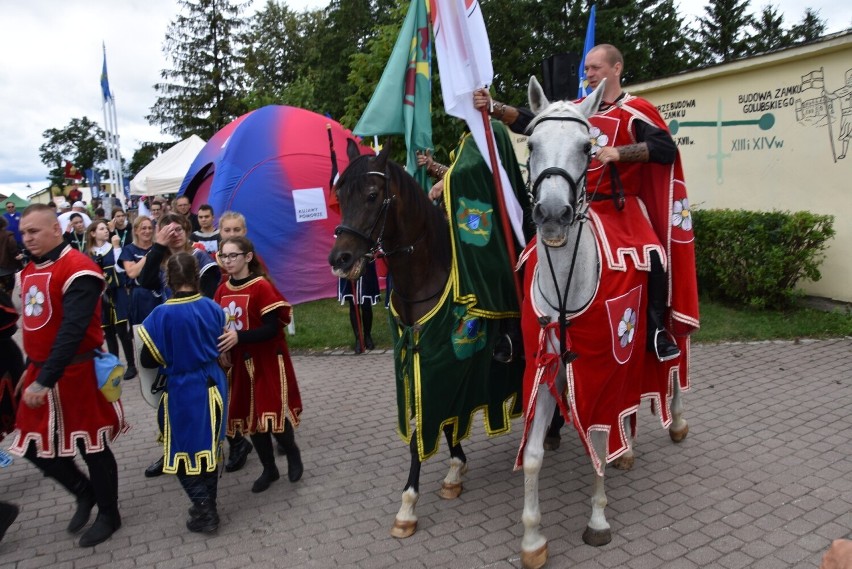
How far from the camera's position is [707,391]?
6242mm

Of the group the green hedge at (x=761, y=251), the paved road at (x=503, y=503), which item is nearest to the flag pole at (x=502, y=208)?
the paved road at (x=503, y=503)

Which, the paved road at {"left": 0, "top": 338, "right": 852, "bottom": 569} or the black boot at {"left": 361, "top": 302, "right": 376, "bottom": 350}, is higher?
the black boot at {"left": 361, "top": 302, "right": 376, "bottom": 350}

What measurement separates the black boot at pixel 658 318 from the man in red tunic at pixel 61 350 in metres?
3.38

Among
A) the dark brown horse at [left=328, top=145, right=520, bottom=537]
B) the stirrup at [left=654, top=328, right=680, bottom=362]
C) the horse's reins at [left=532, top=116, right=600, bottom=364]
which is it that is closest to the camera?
the horse's reins at [left=532, top=116, right=600, bottom=364]

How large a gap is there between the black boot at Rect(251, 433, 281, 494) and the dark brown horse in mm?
1168

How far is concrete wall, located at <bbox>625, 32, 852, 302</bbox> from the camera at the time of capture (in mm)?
8195

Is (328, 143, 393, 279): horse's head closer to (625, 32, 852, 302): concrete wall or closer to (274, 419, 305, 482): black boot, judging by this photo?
(274, 419, 305, 482): black boot

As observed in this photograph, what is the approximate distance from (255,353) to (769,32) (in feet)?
116

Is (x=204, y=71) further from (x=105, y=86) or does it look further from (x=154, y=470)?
(x=154, y=470)

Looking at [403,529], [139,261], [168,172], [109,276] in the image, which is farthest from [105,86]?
[403,529]

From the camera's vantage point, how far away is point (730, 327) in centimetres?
820

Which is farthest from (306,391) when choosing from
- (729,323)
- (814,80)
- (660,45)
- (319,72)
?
(319,72)

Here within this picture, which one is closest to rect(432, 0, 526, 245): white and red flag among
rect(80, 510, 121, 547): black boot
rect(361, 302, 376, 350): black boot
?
rect(80, 510, 121, 547): black boot

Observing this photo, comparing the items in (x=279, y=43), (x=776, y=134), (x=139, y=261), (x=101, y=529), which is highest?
(x=279, y=43)
